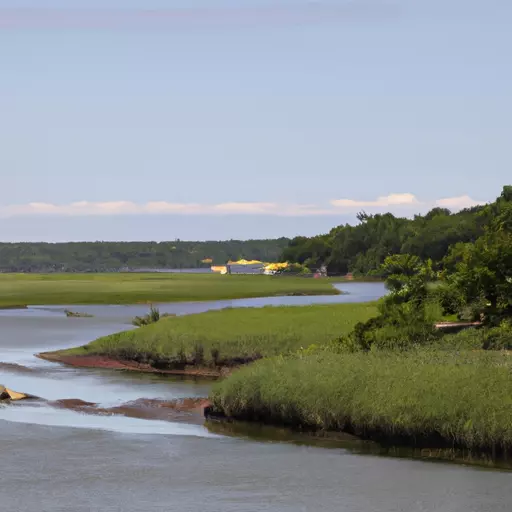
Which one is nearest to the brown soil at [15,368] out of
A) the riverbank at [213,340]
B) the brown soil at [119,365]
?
the brown soil at [119,365]

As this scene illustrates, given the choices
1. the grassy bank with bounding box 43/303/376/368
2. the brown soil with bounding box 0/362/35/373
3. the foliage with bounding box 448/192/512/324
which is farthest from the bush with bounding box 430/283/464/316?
the brown soil with bounding box 0/362/35/373

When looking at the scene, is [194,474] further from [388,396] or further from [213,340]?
[213,340]

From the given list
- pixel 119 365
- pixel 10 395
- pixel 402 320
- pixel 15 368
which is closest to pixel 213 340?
pixel 119 365

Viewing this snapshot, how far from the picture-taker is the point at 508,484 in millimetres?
30047

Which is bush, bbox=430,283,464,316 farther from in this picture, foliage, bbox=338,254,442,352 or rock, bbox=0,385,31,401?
rock, bbox=0,385,31,401

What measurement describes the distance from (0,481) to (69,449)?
4557mm

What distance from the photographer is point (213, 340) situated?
58.4 meters

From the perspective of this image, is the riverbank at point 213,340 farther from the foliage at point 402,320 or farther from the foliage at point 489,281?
the foliage at point 489,281

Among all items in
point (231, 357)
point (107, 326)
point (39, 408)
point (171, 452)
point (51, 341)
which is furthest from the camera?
point (107, 326)

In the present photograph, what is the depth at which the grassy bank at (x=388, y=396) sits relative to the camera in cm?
3222

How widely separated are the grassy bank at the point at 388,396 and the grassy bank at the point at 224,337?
13933 millimetres

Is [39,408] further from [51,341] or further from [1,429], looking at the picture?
[51,341]

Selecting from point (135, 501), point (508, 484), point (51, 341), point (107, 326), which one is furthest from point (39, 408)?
point (107, 326)

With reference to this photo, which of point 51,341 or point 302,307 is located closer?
point 302,307
